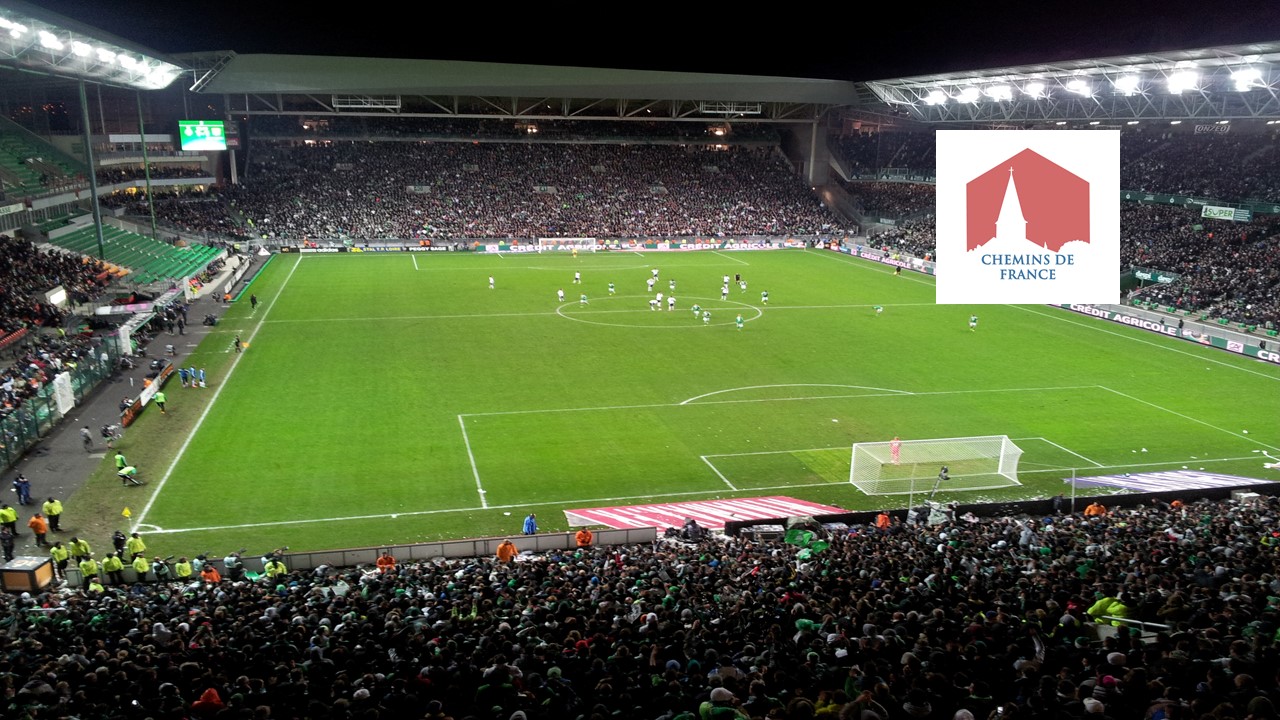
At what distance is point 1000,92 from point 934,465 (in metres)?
43.4

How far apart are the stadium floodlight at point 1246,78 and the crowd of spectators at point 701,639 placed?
37.3 m

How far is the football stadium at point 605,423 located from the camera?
9453 millimetres

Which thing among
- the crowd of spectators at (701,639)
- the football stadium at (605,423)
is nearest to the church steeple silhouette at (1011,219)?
the football stadium at (605,423)

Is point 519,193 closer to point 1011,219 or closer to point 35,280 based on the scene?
point 35,280

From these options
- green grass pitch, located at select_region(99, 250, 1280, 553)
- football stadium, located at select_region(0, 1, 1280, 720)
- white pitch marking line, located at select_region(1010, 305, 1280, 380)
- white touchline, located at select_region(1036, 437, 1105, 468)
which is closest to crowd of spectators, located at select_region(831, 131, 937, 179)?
football stadium, located at select_region(0, 1, 1280, 720)

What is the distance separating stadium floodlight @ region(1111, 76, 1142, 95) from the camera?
5066cm

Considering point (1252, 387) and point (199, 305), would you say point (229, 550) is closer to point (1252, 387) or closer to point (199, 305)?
point (199, 305)

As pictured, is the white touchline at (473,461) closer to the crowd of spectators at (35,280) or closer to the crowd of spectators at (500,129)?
the crowd of spectators at (35,280)

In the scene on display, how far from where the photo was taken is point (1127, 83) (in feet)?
167

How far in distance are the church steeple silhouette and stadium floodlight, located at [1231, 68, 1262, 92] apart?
117ft

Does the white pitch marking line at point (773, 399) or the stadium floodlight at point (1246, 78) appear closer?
the white pitch marking line at point (773, 399)

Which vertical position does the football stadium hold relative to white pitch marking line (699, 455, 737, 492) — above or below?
above

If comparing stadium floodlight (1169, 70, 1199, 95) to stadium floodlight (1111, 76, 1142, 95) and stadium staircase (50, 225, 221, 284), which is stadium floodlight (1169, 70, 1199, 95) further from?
stadium staircase (50, 225, 221, 284)

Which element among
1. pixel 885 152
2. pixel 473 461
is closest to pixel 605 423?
pixel 473 461
